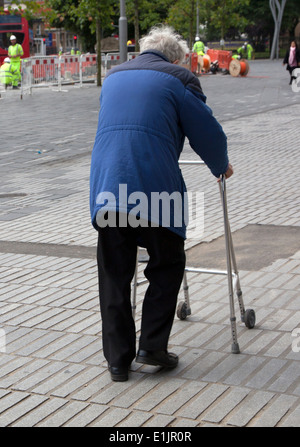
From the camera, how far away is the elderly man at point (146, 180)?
4.06 m

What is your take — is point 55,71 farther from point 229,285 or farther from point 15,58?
point 229,285

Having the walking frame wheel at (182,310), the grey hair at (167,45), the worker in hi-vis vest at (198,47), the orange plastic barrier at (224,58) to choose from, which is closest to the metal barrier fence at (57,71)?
the worker in hi-vis vest at (198,47)

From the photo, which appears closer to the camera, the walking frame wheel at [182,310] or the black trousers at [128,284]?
the black trousers at [128,284]

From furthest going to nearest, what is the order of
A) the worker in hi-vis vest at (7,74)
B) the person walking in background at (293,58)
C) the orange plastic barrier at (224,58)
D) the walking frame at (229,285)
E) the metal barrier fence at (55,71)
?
the orange plastic barrier at (224,58) → the worker in hi-vis vest at (7,74) → the person walking in background at (293,58) → the metal barrier fence at (55,71) → the walking frame at (229,285)

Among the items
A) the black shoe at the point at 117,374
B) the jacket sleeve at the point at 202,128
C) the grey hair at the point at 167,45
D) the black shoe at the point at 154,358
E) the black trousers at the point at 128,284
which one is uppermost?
the grey hair at the point at 167,45

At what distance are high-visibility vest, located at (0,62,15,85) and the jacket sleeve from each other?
27.2 meters

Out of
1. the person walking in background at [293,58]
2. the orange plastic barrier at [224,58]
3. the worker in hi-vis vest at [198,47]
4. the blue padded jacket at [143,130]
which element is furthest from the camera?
the worker in hi-vis vest at [198,47]

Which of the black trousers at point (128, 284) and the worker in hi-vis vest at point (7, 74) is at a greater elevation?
the black trousers at point (128, 284)

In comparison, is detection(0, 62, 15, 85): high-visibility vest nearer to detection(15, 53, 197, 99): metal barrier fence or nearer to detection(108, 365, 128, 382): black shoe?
detection(15, 53, 197, 99): metal barrier fence

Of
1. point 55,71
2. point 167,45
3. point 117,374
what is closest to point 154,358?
point 117,374

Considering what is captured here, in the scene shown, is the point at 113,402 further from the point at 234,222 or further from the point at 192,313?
the point at 234,222

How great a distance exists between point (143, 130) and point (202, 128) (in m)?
0.32

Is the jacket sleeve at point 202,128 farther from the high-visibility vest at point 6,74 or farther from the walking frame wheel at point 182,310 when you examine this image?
the high-visibility vest at point 6,74

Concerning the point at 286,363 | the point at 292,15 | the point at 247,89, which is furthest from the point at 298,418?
the point at 292,15
